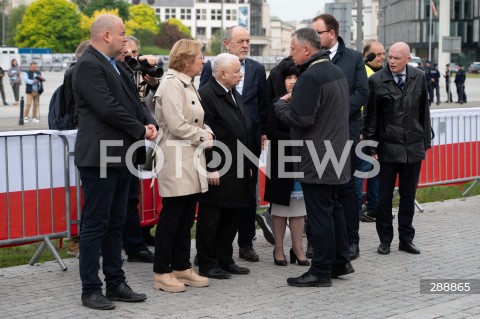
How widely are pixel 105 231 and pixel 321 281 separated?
5.92 ft

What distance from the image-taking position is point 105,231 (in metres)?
6.88

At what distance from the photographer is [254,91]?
8594mm

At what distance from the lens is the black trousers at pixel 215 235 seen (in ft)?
25.5

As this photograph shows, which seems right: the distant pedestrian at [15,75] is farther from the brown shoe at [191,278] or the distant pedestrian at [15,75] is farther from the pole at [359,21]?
the brown shoe at [191,278]

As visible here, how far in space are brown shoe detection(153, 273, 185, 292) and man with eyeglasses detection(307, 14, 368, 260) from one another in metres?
1.77

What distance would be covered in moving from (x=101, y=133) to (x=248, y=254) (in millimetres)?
2406

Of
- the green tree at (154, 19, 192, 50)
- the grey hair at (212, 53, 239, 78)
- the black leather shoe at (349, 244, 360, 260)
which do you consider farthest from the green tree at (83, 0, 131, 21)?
the grey hair at (212, 53, 239, 78)

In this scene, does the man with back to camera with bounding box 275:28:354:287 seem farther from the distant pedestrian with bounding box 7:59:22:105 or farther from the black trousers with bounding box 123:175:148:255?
the distant pedestrian with bounding box 7:59:22:105

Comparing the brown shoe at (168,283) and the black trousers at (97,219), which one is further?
the brown shoe at (168,283)

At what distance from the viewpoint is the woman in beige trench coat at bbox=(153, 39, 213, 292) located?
23.8ft

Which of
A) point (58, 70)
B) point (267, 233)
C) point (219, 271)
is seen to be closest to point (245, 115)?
point (219, 271)

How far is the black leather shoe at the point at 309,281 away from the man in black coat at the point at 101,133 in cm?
134

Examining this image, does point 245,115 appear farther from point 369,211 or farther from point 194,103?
point 369,211

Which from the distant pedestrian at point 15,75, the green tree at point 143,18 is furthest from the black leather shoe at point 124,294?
the green tree at point 143,18
